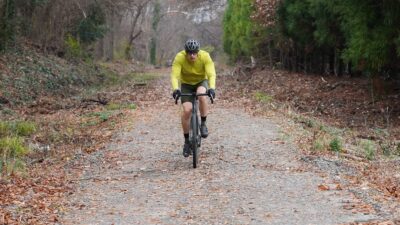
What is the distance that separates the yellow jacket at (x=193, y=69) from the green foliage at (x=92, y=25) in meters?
28.9

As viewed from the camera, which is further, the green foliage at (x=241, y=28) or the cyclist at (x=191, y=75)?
the green foliage at (x=241, y=28)

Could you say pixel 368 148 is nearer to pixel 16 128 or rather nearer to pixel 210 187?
pixel 210 187

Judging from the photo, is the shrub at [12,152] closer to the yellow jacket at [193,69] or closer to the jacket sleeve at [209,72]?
the yellow jacket at [193,69]

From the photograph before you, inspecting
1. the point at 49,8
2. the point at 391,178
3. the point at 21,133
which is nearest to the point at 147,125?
the point at 21,133

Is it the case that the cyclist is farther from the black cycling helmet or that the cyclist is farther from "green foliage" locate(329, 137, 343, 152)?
"green foliage" locate(329, 137, 343, 152)

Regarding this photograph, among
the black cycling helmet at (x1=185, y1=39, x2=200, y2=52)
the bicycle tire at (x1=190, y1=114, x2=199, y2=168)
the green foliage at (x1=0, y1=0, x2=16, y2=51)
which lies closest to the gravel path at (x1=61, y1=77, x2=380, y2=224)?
the bicycle tire at (x1=190, y1=114, x2=199, y2=168)

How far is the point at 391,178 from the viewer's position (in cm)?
933

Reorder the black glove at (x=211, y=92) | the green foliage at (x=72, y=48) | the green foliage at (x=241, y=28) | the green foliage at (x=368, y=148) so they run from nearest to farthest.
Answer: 1. the black glove at (x=211, y=92)
2. the green foliage at (x=368, y=148)
3. the green foliage at (x=241, y=28)
4. the green foliage at (x=72, y=48)

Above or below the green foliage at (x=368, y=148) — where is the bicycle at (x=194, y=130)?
above

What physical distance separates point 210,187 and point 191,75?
2.41 m

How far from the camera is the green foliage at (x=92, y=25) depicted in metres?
39.4

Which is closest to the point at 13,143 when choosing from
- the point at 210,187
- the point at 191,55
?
the point at 191,55

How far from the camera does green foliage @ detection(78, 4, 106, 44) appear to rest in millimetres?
39428

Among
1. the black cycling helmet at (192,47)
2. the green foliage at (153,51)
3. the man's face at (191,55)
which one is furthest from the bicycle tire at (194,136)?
the green foliage at (153,51)
